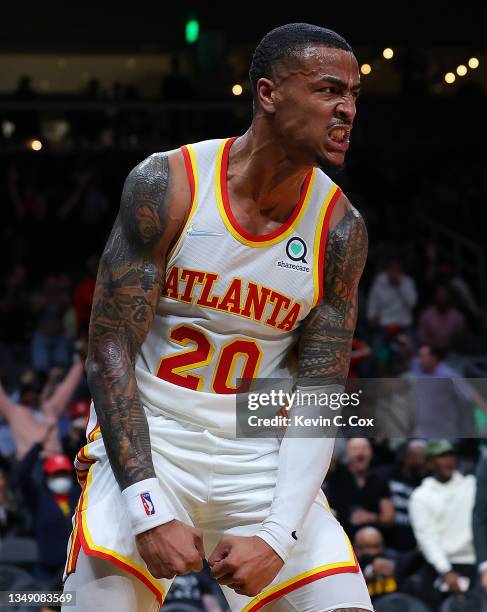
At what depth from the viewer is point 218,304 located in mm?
3523

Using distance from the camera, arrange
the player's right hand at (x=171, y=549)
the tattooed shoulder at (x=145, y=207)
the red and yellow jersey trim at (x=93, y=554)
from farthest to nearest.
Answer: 1. the tattooed shoulder at (x=145, y=207)
2. the red and yellow jersey trim at (x=93, y=554)
3. the player's right hand at (x=171, y=549)

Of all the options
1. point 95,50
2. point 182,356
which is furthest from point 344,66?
point 95,50

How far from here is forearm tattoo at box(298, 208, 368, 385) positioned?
363 centimetres

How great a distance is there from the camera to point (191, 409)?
11.6ft

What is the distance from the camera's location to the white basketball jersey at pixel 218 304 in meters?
3.52

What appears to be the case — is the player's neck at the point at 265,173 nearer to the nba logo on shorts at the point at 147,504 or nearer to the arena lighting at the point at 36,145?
the nba logo on shorts at the point at 147,504

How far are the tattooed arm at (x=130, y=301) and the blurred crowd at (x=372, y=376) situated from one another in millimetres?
2862

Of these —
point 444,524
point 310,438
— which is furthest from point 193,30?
point 310,438

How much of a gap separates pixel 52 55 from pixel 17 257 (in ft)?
16.3

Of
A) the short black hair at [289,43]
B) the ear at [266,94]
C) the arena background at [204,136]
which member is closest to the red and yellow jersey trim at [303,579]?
the ear at [266,94]

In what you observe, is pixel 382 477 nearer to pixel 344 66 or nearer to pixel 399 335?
pixel 399 335

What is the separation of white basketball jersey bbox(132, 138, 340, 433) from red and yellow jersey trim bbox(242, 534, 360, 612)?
0.48 m

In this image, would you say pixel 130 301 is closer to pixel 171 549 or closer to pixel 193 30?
pixel 171 549

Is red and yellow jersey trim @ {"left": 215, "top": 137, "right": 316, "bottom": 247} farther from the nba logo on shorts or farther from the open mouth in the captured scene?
the nba logo on shorts
